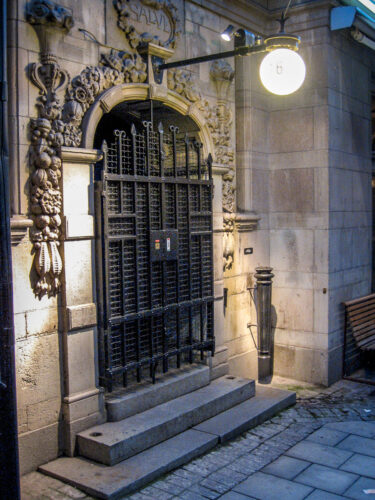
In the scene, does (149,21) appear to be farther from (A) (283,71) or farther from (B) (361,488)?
(B) (361,488)

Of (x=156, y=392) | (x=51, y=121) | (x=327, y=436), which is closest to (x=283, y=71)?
(x=51, y=121)

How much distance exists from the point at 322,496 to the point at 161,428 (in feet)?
5.64

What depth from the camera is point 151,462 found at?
5.54 m

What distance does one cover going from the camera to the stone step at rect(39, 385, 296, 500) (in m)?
5.15

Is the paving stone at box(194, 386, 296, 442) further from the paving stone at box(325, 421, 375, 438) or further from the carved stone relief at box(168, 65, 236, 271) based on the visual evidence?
the carved stone relief at box(168, 65, 236, 271)

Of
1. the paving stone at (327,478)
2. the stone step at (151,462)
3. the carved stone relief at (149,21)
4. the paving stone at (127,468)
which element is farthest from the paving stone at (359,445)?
the carved stone relief at (149,21)

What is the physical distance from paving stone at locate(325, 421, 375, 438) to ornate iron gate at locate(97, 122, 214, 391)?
1.76 m

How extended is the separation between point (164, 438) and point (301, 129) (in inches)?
192

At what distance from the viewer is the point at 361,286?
30.9 feet

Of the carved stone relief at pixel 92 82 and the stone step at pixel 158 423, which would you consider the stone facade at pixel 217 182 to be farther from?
the stone step at pixel 158 423

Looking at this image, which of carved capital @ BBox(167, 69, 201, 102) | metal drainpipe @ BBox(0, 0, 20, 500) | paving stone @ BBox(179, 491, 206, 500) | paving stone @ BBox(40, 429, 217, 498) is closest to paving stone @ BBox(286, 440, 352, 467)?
paving stone @ BBox(40, 429, 217, 498)

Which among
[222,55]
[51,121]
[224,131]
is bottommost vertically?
[51,121]

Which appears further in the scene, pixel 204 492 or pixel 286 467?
pixel 286 467

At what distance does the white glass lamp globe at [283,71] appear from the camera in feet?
22.5
